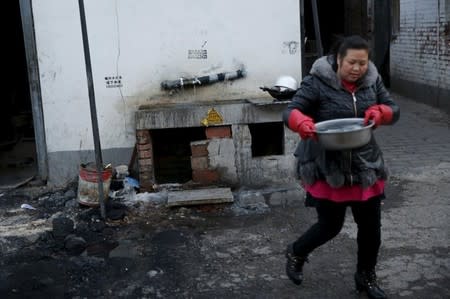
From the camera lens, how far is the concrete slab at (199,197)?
5.66 meters

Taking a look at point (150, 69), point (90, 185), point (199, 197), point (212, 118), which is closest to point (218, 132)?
point (212, 118)

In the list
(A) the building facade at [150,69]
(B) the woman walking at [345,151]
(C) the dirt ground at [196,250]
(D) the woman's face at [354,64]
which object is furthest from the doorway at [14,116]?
(D) the woman's face at [354,64]

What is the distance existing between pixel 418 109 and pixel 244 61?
6176 mm

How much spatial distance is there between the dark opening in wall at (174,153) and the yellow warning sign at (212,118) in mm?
556

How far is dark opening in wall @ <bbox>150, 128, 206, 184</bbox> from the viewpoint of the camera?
655cm

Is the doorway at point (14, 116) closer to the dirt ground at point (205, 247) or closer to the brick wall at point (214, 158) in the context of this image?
the dirt ground at point (205, 247)

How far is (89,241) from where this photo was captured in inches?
198

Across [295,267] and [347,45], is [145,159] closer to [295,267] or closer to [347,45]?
[295,267]

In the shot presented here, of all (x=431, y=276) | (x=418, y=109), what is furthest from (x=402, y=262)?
(x=418, y=109)

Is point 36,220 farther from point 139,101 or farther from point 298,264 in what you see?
point 298,264

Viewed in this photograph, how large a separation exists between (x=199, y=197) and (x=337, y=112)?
8.24ft

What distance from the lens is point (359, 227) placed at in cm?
365

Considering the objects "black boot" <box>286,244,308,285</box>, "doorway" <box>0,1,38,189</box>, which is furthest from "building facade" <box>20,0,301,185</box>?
"black boot" <box>286,244,308,285</box>

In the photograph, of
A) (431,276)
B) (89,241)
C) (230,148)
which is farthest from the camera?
(230,148)
